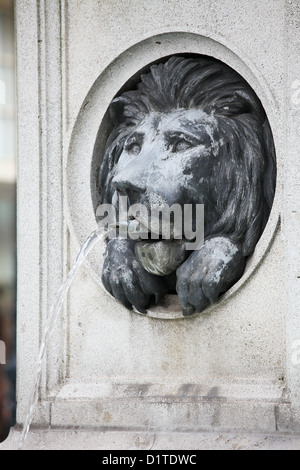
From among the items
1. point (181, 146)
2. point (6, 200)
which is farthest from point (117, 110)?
point (6, 200)

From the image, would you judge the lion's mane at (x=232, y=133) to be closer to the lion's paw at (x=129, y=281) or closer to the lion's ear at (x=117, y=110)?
the lion's ear at (x=117, y=110)

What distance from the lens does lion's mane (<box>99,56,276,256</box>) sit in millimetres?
4168

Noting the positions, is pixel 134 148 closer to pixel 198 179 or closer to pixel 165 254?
pixel 198 179

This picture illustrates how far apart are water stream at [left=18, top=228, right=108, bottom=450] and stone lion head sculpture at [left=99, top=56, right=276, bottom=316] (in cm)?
12

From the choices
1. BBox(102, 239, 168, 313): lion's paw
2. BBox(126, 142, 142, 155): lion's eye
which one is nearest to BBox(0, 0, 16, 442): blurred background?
BBox(102, 239, 168, 313): lion's paw

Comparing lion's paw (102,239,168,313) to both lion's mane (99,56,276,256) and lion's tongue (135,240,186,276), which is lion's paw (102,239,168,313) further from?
lion's mane (99,56,276,256)

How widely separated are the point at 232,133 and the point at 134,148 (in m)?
0.41

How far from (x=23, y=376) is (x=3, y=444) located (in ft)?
0.93

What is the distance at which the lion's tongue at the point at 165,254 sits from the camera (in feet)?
13.9

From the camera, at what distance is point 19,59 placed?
465cm

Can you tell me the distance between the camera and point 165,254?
4223mm

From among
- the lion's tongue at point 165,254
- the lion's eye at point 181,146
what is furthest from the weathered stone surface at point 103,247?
the lion's eye at point 181,146
